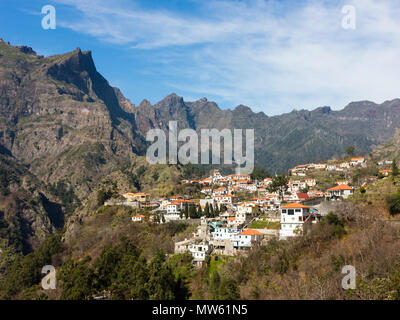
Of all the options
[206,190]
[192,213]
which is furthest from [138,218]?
[206,190]

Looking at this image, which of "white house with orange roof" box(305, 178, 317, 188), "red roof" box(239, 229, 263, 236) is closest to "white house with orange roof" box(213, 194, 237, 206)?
"white house with orange roof" box(305, 178, 317, 188)

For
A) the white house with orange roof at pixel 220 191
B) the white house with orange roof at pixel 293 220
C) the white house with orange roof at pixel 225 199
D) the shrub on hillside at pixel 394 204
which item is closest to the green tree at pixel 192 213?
the white house with orange roof at pixel 225 199

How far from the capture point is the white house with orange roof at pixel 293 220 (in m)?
55.8

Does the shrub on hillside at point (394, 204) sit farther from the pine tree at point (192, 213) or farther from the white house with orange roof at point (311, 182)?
the white house with orange roof at point (311, 182)

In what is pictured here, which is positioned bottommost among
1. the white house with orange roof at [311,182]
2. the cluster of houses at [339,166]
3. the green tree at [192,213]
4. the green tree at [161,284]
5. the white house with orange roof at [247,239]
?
the green tree at [161,284]

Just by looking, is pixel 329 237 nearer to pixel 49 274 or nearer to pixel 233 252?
pixel 233 252

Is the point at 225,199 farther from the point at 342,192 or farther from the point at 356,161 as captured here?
the point at 356,161

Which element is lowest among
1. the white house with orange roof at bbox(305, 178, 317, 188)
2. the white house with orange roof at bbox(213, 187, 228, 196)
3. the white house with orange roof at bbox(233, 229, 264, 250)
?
the white house with orange roof at bbox(233, 229, 264, 250)

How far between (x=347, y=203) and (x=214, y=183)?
64.5 meters

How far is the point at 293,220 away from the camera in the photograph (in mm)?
56688

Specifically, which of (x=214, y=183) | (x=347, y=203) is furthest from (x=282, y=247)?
(x=214, y=183)

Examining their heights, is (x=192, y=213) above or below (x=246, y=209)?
below

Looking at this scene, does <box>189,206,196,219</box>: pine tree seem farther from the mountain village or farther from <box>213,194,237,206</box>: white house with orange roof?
<box>213,194,237,206</box>: white house with orange roof

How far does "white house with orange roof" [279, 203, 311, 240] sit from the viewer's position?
55.8 metres
